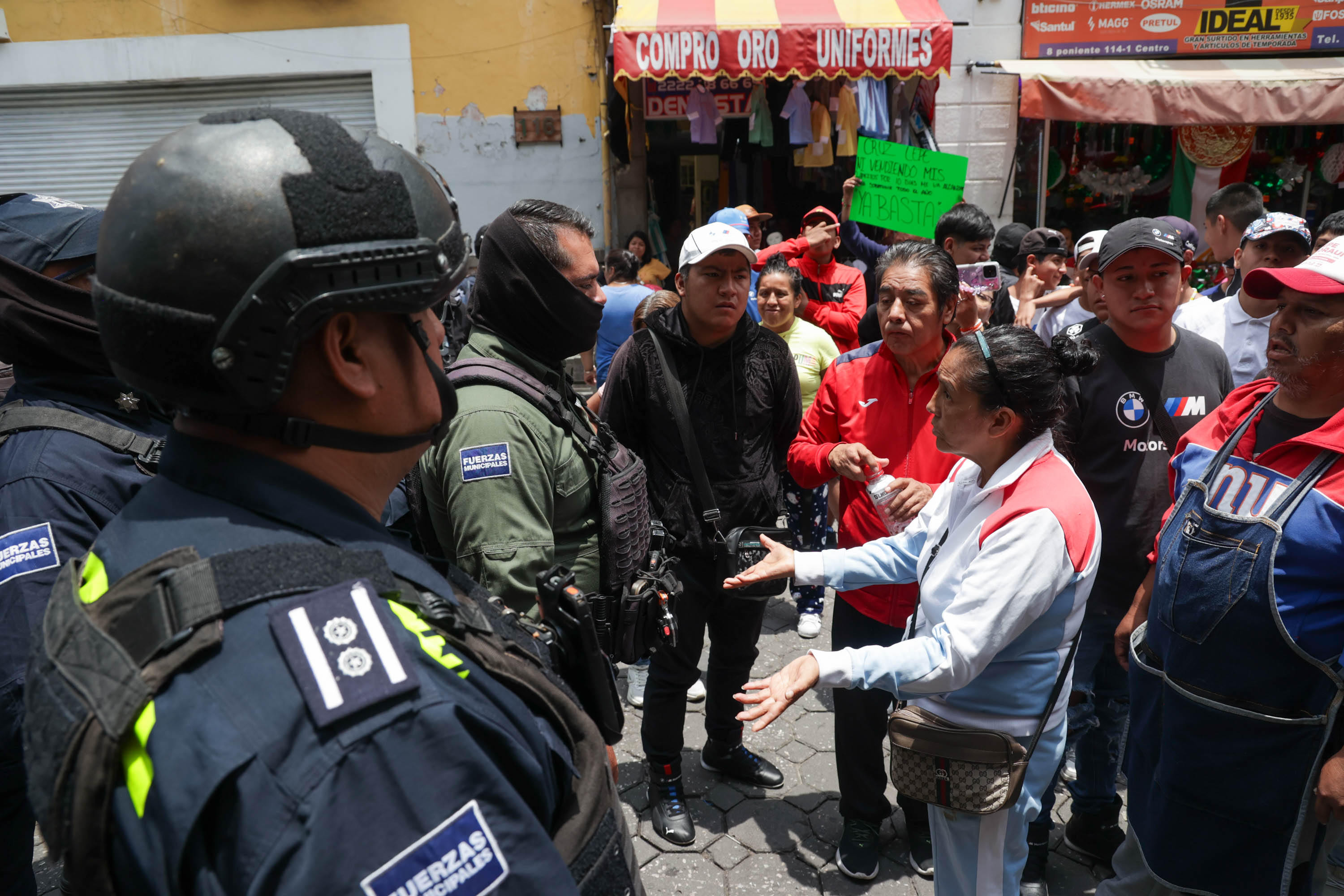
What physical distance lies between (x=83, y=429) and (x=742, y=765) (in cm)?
263

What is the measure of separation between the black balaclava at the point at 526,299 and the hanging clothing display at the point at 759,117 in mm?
6331

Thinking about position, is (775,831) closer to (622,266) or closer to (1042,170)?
(622,266)

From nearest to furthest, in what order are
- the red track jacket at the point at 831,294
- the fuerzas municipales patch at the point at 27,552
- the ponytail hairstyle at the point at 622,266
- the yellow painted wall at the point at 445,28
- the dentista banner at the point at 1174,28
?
the fuerzas municipales patch at the point at 27,552 < the red track jacket at the point at 831,294 < the ponytail hairstyle at the point at 622,266 < the dentista banner at the point at 1174,28 < the yellow painted wall at the point at 445,28

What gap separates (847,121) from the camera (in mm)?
8000

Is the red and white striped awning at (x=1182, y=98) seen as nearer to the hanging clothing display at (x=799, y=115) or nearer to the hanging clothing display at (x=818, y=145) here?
the hanging clothing display at (x=818, y=145)

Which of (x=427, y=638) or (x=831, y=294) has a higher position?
(x=427, y=638)

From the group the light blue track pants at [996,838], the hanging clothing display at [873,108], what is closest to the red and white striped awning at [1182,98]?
the hanging clothing display at [873,108]

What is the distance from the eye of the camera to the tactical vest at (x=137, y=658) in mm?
842

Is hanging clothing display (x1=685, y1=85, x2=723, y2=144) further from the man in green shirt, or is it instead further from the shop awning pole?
the man in green shirt

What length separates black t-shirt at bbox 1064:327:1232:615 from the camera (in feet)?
9.62

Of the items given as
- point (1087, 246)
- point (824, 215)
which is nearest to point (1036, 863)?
point (1087, 246)

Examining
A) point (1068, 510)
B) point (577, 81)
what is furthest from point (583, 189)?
point (1068, 510)

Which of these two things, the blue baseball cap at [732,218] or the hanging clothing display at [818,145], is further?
the hanging clothing display at [818,145]

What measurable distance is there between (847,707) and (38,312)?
2.68 metres
